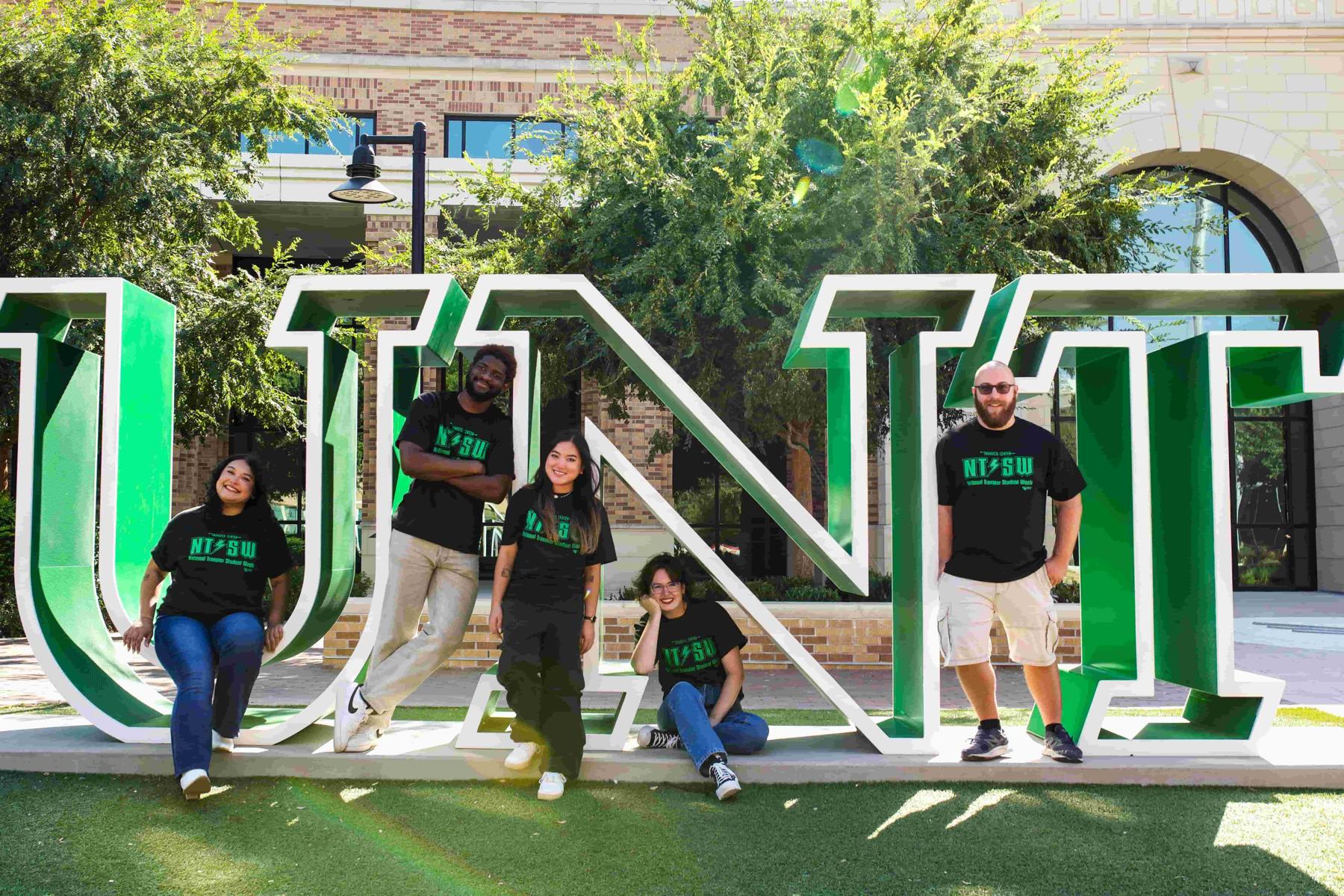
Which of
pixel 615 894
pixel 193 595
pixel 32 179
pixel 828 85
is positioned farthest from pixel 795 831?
pixel 32 179

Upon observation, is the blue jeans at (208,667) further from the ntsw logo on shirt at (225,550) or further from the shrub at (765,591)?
the shrub at (765,591)

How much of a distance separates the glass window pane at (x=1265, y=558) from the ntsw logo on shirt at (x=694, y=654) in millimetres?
17237

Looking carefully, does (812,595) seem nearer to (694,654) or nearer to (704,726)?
(694,654)

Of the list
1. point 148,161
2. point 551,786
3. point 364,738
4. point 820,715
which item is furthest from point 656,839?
point 148,161

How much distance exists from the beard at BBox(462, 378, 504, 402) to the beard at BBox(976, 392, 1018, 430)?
7.69 feet

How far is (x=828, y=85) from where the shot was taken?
987 centimetres

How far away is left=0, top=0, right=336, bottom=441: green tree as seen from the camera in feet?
35.9

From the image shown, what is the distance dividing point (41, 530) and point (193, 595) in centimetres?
113

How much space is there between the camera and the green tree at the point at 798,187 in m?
9.13

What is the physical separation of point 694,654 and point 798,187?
19.8ft

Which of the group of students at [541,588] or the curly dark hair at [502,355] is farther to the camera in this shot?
the curly dark hair at [502,355]

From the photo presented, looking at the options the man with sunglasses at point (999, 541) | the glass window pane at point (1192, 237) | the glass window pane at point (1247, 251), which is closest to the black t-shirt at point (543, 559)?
the man with sunglasses at point (999, 541)

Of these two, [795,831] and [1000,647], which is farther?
[1000,647]

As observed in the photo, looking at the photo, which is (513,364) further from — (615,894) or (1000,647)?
(1000,647)
